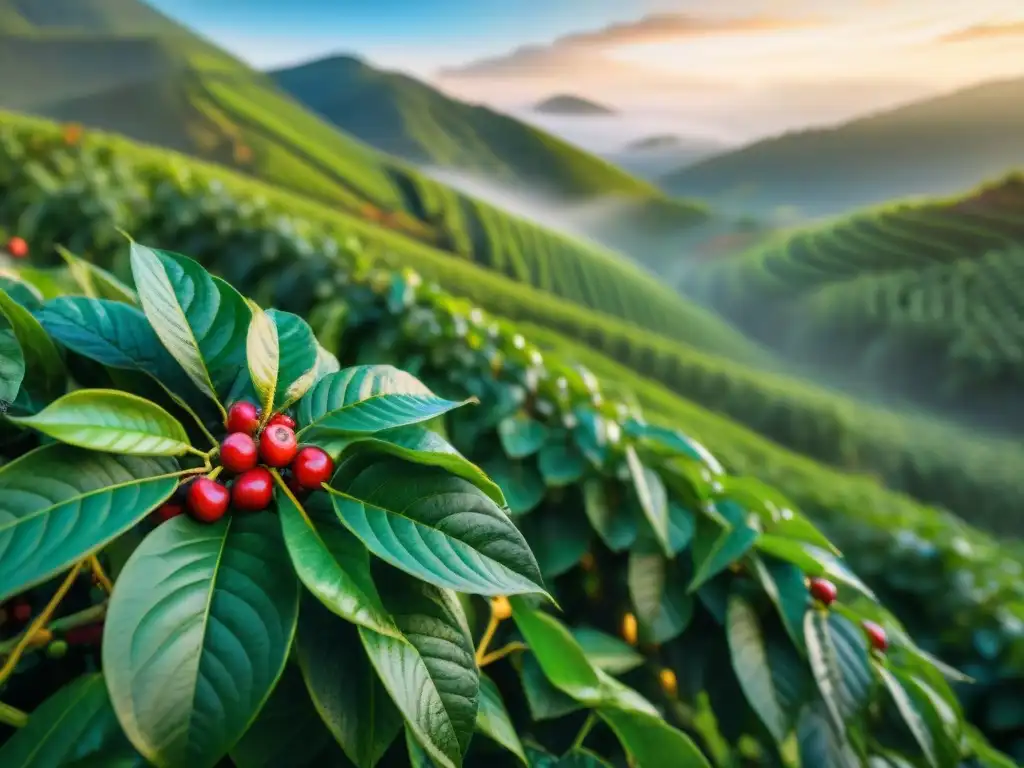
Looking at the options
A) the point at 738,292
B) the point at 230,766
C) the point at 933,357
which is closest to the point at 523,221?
the point at 738,292

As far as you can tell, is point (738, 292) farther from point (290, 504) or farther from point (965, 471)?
point (290, 504)

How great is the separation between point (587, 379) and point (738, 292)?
379 centimetres

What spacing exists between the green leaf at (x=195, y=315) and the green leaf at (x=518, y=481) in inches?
14.7

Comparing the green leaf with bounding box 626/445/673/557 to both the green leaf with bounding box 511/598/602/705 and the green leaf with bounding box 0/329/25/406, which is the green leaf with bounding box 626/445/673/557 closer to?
the green leaf with bounding box 511/598/602/705

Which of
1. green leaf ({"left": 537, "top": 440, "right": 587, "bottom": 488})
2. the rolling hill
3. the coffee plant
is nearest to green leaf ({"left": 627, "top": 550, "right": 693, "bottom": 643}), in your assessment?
the coffee plant

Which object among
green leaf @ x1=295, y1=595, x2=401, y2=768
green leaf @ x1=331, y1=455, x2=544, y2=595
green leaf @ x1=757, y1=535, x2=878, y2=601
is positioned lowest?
green leaf @ x1=757, y1=535, x2=878, y2=601

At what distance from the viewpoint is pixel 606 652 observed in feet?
1.94

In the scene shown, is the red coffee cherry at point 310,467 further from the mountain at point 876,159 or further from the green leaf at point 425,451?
the mountain at point 876,159

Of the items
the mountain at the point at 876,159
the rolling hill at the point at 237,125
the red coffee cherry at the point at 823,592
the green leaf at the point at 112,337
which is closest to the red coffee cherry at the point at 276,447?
the green leaf at the point at 112,337

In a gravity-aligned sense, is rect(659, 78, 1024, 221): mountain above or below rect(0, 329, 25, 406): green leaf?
above

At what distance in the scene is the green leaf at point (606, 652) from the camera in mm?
574

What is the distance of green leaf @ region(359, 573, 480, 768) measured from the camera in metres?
0.28

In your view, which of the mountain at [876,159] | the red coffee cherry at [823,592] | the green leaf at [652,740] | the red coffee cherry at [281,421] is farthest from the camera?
the mountain at [876,159]

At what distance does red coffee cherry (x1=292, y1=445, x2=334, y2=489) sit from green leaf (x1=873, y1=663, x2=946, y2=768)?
0.50 metres
